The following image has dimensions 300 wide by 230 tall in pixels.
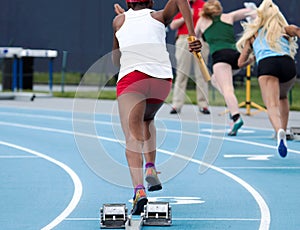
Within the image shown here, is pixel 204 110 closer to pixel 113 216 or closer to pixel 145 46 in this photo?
pixel 145 46

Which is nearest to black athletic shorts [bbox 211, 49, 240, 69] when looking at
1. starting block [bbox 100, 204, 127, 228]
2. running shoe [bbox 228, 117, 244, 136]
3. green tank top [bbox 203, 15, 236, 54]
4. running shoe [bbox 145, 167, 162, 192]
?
green tank top [bbox 203, 15, 236, 54]

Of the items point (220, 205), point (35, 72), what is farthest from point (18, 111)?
point (220, 205)

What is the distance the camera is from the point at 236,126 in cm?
1449

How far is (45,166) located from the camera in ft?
37.3

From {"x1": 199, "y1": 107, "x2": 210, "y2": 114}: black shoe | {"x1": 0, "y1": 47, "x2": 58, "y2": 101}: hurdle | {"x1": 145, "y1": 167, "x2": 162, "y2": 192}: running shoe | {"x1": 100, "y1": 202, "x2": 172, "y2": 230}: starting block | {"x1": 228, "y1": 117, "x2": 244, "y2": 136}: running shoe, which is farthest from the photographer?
{"x1": 0, "y1": 47, "x2": 58, "y2": 101}: hurdle

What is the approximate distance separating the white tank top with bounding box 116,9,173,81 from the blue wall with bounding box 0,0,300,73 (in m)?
20.3

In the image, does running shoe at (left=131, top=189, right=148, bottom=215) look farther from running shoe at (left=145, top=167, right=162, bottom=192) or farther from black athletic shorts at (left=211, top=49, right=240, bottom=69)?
black athletic shorts at (left=211, top=49, right=240, bottom=69)

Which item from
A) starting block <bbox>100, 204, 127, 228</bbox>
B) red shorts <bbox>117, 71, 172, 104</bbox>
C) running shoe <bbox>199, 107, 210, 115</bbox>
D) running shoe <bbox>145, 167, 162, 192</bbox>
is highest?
red shorts <bbox>117, 71, 172, 104</bbox>

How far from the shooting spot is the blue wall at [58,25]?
93.9 ft

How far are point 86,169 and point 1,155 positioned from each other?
1.96 meters

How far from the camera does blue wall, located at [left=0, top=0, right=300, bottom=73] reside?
2861cm

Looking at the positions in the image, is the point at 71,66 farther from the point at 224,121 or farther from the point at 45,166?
the point at 45,166

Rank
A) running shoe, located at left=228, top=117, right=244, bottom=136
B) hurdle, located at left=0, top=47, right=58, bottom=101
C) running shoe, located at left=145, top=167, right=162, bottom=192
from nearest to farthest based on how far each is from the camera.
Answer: running shoe, located at left=145, top=167, right=162, bottom=192
running shoe, located at left=228, top=117, right=244, bottom=136
hurdle, located at left=0, top=47, right=58, bottom=101

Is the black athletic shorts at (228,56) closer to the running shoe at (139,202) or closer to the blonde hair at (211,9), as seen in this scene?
the blonde hair at (211,9)
